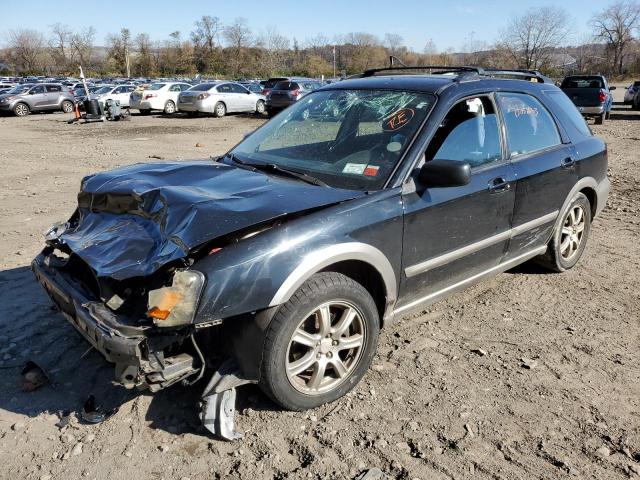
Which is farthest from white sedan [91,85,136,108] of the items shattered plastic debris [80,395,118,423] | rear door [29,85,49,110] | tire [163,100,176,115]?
shattered plastic debris [80,395,118,423]

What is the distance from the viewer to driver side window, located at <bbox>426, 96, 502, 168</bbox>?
3459mm

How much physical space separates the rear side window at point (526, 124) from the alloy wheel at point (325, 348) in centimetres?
191

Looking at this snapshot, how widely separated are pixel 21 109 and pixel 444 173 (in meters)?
28.8

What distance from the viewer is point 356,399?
10.2 ft

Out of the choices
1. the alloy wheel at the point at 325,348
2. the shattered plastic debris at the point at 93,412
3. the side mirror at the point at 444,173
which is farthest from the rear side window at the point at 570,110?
the shattered plastic debris at the point at 93,412

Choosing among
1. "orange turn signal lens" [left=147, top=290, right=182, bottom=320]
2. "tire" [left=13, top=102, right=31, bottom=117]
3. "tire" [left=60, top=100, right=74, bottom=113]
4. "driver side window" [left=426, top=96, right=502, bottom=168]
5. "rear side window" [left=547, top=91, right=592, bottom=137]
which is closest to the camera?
"orange turn signal lens" [left=147, top=290, right=182, bottom=320]

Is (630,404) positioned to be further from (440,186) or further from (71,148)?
(71,148)

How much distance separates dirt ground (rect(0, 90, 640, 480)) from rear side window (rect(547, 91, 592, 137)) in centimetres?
133

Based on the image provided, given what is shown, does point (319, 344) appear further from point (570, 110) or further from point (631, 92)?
point (631, 92)

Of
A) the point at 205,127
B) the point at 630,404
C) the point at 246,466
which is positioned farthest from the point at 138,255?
the point at 205,127

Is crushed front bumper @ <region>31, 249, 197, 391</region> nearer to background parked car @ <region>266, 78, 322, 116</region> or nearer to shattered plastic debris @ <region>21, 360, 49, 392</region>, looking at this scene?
shattered plastic debris @ <region>21, 360, 49, 392</region>

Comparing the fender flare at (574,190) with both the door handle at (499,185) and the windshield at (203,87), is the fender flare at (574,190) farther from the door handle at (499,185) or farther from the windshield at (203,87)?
the windshield at (203,87)

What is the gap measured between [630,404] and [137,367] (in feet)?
9.02

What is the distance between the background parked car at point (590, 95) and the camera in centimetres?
1823
